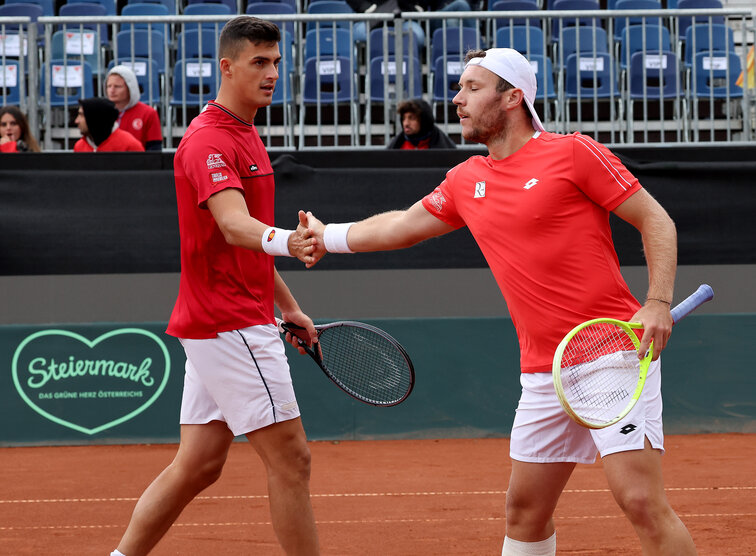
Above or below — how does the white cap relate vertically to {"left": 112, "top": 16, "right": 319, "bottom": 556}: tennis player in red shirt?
above

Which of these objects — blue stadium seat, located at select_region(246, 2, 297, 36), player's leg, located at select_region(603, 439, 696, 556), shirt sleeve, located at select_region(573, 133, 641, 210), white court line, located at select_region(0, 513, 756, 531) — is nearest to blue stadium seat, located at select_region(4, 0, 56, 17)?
blue stadium seat, located at select_region(246, 2, 297, 36)

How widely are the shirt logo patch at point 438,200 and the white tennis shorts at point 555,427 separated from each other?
0.67 m

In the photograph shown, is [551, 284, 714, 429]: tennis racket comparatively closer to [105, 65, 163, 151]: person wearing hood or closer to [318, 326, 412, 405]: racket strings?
[318, 326, 412, 405]: racket strings

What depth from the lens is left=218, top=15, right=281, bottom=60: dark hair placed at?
3.66 metres

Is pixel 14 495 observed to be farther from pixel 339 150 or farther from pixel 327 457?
pixel 339 150

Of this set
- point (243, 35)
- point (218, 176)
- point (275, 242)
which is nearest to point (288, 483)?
point (275, 242)

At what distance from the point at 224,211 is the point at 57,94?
655 centimetres

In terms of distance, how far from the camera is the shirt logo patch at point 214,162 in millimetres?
3477

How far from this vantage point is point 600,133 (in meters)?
9.91

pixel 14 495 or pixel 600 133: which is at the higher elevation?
pixel 600 133

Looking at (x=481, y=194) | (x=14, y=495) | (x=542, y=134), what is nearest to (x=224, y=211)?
(x=481, y=194)

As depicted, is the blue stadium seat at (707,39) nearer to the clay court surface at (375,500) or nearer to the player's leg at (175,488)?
the clay court surface at (375,500)

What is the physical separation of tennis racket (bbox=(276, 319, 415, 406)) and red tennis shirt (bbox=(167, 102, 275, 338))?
0.40m

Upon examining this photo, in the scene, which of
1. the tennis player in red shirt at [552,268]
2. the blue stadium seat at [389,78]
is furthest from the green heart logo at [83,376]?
the tennis player in red shirt at [552,268]
